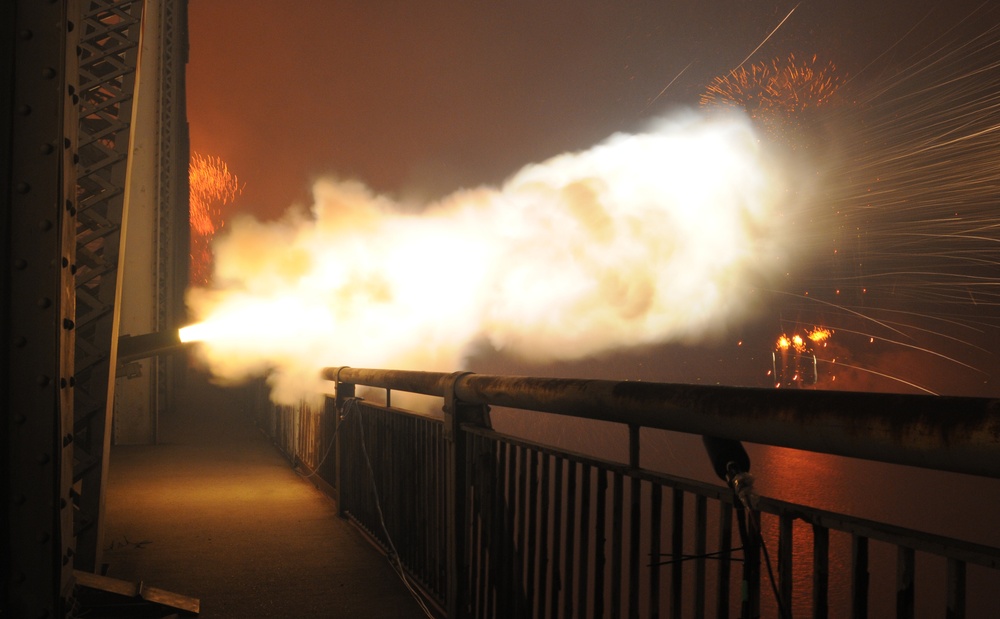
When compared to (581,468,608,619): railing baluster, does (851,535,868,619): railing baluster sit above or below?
above

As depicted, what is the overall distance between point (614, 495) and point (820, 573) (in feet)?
3.27

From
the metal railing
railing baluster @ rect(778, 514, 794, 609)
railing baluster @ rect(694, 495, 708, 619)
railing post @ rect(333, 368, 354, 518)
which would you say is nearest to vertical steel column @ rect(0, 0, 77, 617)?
the metal railing

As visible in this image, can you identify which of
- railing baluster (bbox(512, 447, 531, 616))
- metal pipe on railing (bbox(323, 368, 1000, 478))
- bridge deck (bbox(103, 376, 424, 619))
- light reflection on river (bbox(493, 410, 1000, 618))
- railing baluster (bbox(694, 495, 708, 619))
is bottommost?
light reflection on river (bbox(493, 410, 1000, 618))

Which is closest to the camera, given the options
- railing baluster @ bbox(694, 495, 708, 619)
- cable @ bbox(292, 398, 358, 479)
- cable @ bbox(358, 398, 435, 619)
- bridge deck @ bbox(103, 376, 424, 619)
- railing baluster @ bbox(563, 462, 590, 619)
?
railing baluster @ bbox(694, 495, 708, 619)

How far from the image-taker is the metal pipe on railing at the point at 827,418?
4.90ft

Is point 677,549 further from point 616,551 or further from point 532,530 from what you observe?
point 532,530

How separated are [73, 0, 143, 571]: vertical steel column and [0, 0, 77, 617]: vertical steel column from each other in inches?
111

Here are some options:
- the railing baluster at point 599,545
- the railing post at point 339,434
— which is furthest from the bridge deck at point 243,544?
the railing baluster at point 599,545

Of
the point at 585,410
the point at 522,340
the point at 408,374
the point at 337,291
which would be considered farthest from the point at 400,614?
the point at 337,291

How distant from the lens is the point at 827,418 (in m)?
1.78

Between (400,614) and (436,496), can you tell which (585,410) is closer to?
(436,496)

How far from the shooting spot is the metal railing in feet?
5.39

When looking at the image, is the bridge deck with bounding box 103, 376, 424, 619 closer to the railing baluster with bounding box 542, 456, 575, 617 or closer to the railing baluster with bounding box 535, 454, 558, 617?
the railing baluster with bounding box 535, 454, 558, 617

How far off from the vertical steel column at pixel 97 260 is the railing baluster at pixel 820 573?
5009 mm
